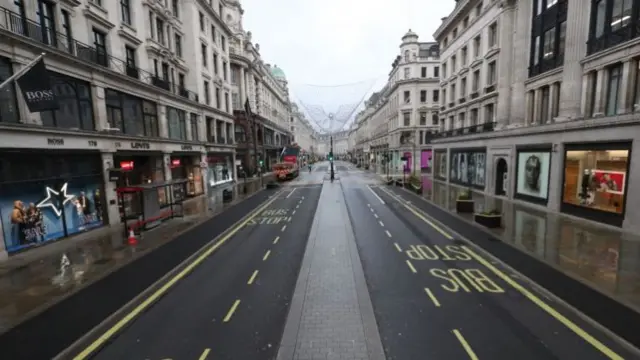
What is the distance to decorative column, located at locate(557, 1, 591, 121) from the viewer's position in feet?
56.0

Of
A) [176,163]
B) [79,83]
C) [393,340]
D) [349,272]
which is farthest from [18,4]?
[393,340]

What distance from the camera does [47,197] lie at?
13766mm

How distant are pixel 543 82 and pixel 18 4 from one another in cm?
3110

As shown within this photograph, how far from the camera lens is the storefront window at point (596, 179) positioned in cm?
1439

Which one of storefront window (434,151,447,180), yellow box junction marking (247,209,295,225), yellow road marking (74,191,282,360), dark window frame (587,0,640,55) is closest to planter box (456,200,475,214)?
dark window frame (587,0,640,55)

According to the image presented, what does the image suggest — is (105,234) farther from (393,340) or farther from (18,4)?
(393,340)

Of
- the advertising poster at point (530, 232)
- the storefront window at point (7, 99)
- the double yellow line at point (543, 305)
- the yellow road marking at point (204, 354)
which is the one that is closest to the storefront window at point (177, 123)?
the storefront window at point (7, 99)

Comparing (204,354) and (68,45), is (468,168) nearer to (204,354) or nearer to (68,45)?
(204,354)

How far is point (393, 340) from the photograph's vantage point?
623cm

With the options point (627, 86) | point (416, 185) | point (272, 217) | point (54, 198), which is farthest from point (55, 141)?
point (627, 86)

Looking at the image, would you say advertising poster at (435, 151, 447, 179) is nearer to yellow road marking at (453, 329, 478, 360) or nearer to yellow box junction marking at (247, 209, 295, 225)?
yellow box junction marking at (247, 209, 295, 225)

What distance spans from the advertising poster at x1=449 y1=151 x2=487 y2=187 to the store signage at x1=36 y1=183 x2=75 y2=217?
31.7 m

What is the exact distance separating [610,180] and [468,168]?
50.6ft

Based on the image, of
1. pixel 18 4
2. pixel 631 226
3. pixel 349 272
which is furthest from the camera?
pixel 631 226
